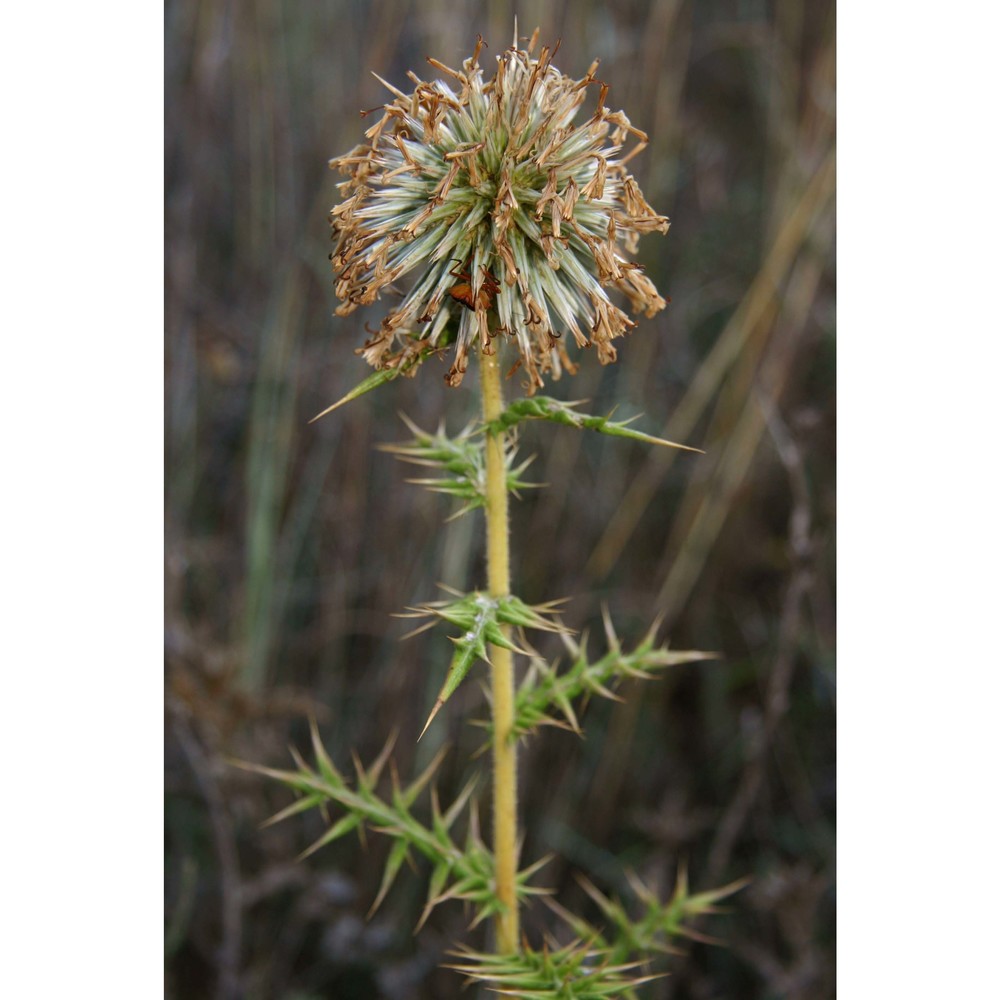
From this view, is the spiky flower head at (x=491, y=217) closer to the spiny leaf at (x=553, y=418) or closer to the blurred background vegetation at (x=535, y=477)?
the spiny leaf at (x=553, y=418)

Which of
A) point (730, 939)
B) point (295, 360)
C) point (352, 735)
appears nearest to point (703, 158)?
point (295, 360)

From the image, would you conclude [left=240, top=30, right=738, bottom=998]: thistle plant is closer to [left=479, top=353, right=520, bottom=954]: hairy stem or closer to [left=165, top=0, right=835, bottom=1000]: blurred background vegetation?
[left=479, top=353, right=520, bottom=954]: hairy stem

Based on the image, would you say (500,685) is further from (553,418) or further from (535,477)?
(535,477)

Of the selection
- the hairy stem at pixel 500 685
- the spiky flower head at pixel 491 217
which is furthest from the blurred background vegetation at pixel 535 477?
the spiky flower head at pixel 491 217

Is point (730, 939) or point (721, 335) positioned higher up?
point (721, 335)

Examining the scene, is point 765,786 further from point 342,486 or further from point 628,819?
point 342,486

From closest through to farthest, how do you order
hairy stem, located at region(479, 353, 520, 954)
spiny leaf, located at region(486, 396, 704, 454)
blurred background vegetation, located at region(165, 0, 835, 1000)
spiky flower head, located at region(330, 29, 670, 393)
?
spiny leaf, located at region(486, 396, 704, 454) → spiky flower head, located at region(330, 29, 670, 393) → hairy stem, located at region(479, 353, 520, 954) → blurred background vegetation, located at region(165, 0, 835, 1000)

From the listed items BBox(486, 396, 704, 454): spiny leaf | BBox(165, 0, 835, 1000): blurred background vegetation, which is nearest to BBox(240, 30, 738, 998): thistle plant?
BBox(486, 396, 704, 454): spiny leaf

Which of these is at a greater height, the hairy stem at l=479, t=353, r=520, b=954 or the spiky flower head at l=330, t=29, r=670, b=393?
the spiky flower head at l=330, t=29, r=670, b=393
